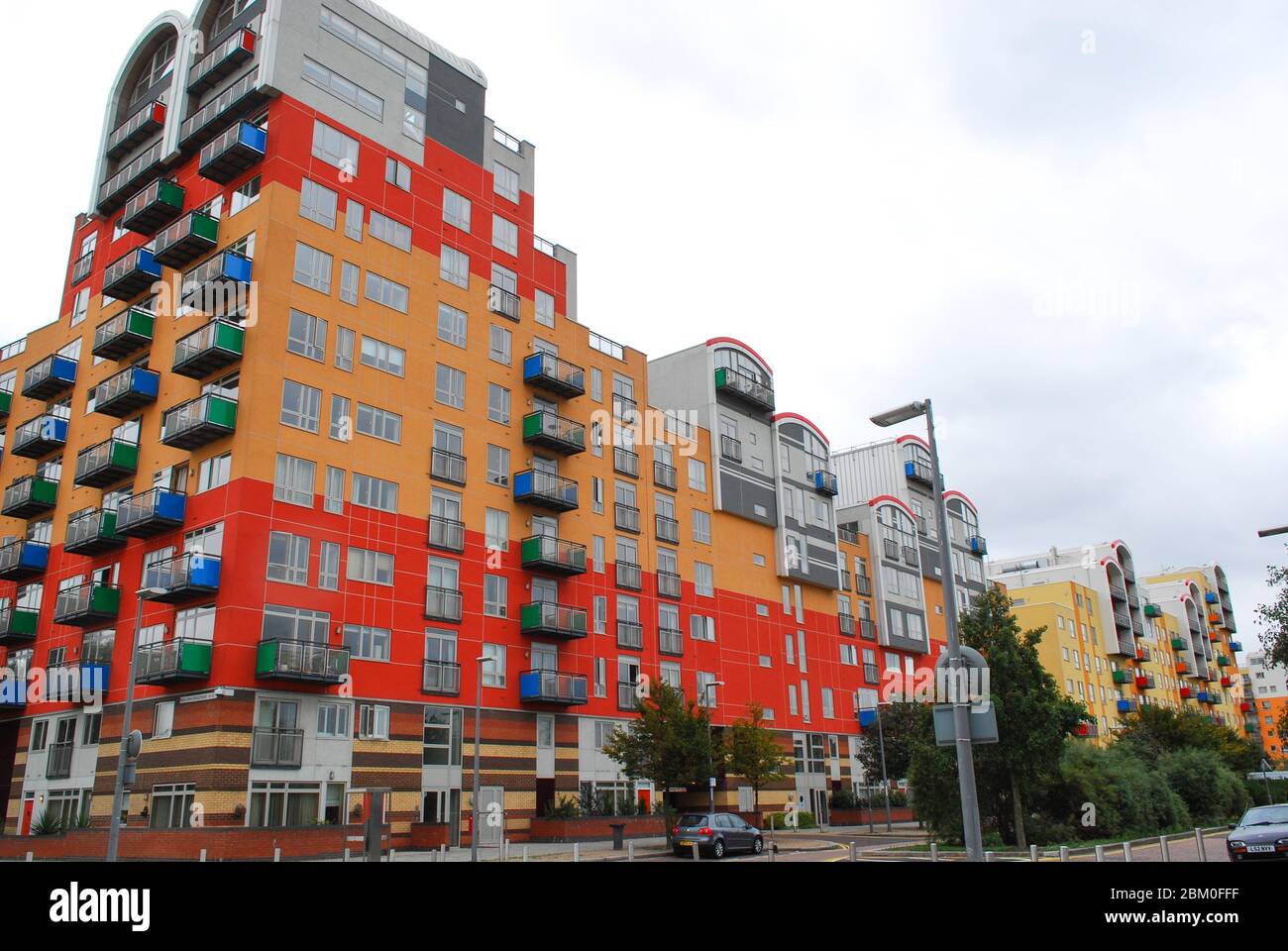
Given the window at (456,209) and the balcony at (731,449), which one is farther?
the balcony at (731,449)

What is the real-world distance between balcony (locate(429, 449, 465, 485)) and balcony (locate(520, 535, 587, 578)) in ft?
14.0

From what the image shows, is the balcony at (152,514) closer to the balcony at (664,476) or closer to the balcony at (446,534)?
the balcony at (446,534)

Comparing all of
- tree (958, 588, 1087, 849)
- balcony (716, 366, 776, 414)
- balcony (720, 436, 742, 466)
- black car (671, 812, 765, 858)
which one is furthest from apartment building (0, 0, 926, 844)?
tree (958, 588, 1087, 849)

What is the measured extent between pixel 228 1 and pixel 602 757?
38233 mm

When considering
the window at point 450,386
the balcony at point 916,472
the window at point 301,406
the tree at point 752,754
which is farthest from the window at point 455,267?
the balcony at point 916,472

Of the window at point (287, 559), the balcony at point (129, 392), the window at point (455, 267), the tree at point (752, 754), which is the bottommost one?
the tree at point (752, 754)

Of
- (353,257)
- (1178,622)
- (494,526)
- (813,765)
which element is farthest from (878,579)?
(1178,622)

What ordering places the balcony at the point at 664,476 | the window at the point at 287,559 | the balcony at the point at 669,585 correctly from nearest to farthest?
the window at the point at 287,559
the balcony at the point at 669,585
the balcony at the point at 664,476

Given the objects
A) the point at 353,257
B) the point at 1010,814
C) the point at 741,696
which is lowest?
the point at 1010,814

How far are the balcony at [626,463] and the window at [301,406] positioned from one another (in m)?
17.1

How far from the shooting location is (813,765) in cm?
5975

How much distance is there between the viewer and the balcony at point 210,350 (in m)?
36.8
